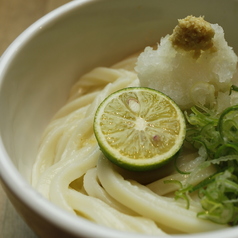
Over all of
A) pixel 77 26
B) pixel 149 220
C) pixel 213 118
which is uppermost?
pixel 77 26

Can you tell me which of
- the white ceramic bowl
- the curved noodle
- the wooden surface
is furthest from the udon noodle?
the wooden surface

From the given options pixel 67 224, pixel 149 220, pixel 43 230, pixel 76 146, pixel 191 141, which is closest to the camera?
pixel 67 224

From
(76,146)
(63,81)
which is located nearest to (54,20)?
(63,81)

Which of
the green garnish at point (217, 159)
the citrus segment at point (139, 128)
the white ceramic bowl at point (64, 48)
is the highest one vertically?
the white ceramic bowl at point (64, 48)

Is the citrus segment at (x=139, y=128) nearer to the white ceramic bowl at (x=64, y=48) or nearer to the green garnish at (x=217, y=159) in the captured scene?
the green garnish at (x=217, y=159)

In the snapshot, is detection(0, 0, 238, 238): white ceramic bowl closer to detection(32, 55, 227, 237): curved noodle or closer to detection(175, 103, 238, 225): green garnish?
detection(32, 55, 227, 237): curved noodle

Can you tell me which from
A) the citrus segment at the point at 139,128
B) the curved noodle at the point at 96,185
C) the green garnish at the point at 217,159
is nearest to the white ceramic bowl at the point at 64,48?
the curved noodle at the point at 96,185

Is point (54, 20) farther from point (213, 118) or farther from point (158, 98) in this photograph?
point (213, 118)
